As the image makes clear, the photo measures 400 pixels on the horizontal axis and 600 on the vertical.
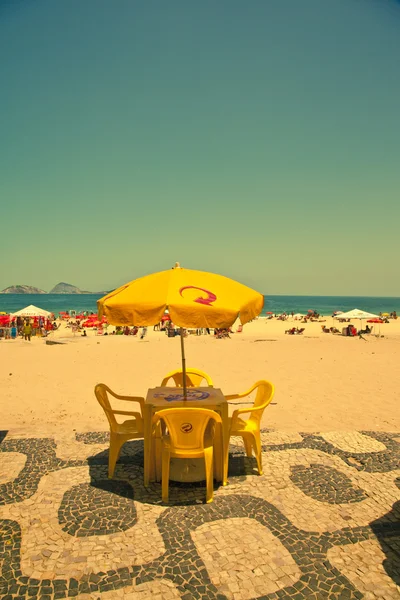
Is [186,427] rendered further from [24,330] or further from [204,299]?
[24,330]

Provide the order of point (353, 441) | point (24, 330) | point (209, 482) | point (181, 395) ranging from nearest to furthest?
point (209, 482) → point (181, 395) → point (353, 441) → point (24, 330)

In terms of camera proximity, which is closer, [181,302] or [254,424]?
[181,302]

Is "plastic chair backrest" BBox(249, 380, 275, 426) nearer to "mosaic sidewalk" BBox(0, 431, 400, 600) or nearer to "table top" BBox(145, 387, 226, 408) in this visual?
"table top" BBox(145, 387, 226, 408)

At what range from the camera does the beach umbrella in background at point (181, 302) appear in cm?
396

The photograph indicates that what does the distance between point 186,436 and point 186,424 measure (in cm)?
16

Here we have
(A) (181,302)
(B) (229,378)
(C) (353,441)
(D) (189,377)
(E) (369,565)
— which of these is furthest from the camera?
(B) (229,378)

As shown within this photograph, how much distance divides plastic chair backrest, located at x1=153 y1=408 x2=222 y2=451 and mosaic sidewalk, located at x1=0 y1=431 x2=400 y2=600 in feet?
2.18

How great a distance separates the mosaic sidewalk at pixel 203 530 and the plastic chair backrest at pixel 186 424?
66cm

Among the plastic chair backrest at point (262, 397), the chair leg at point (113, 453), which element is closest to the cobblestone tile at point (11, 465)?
the chair leg at point (113, 453)

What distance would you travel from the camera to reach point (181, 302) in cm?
401

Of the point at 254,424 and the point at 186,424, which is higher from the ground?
the point at 186,424

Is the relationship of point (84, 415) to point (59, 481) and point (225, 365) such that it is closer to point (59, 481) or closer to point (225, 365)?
point (59, 481)

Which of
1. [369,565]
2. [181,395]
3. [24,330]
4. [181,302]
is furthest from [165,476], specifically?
[24,330]

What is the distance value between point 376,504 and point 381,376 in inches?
346
